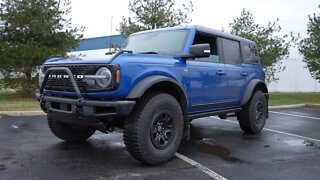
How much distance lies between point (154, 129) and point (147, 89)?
568 millimetres

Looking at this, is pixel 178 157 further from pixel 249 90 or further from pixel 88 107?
pixel 249 90

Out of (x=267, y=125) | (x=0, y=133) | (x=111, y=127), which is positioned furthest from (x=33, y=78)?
(x=111, y=127)

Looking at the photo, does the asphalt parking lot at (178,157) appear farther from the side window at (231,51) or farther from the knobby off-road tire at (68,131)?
the side window at (231,51)

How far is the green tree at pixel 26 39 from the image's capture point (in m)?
14.5

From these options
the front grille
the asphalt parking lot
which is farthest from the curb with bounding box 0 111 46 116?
the front grille

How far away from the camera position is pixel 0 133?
24.7 feet

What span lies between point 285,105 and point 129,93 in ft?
35.7

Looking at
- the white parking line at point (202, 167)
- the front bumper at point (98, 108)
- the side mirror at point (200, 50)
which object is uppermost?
the side mirror at point (200, 50)

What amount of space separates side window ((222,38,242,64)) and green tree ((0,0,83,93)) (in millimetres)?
8981

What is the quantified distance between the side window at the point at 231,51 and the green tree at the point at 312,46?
1032 centimetres

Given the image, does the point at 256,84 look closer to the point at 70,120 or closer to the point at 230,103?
the point at 230,103

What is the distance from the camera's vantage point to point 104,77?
4.91 meters

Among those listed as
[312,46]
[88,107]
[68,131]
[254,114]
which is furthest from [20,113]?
[312,46]

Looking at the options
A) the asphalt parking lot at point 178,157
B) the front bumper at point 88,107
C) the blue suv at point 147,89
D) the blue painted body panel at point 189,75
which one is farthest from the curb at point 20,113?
the front bumper at point 88,107
